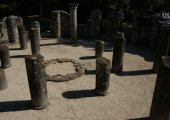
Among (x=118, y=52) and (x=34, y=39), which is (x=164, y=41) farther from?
(x=34, y=39)

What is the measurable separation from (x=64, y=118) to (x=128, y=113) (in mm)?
2800

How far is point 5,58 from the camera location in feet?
44.4

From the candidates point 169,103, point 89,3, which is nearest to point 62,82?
point 169,103

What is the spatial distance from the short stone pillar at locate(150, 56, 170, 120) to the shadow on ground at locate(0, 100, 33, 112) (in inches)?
215

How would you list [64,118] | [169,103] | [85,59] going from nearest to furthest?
[169,103] → [64,118] → [85,59]

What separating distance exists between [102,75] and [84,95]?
135 centimetres

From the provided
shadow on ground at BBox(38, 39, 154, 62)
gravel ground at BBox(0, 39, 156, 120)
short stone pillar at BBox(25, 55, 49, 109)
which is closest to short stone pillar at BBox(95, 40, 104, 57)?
gravel ground at BBox(0, 39, 156, 120)

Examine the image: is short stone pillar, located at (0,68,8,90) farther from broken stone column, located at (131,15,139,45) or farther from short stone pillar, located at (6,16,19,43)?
broken stone column, located at (131,15,139,45)

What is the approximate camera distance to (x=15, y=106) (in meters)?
10.3

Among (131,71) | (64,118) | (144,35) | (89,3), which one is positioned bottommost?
(64,118)

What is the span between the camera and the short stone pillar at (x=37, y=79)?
9352 mm

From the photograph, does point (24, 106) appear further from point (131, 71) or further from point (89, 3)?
point (89, 3)

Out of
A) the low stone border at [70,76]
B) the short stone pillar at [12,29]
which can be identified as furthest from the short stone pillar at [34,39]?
the short stone pillar at [12,29]

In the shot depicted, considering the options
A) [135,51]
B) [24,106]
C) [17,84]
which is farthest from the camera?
[135,51]
